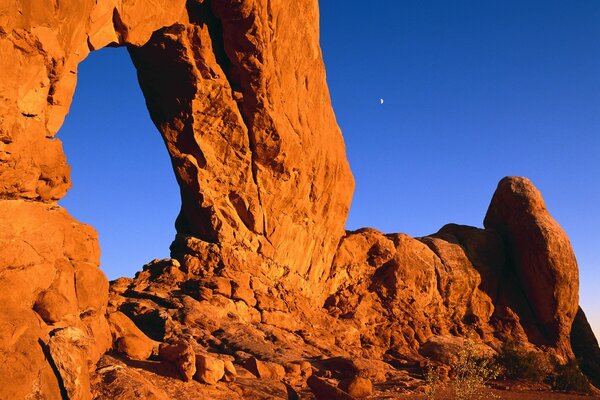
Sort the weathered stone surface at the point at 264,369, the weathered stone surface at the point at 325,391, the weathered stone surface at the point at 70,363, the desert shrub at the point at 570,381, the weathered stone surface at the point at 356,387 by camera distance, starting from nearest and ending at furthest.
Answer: the weathered stone surface at the point at 70,363, the weathered stone surface at the point at 325,391, the weathered stone surface at the point at 264,369, the weathered stone surface at the point at 356,387, the desert shrub at the point at 570,381

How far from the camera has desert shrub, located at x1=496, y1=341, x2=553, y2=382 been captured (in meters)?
21.1

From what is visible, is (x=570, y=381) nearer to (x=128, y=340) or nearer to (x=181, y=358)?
(x=181, y=358)

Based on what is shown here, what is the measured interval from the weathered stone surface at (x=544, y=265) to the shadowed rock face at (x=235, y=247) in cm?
10

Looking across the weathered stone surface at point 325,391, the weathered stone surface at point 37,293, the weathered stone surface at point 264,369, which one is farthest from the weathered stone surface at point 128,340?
the weathered stone surface at point 325,391

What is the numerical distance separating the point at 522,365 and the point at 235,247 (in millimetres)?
12232

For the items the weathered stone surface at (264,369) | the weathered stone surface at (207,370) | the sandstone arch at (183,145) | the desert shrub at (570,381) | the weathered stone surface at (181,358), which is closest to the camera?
the sandstone arch at (183,145)

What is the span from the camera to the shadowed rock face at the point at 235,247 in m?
8.04

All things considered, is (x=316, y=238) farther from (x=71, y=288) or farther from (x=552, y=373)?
(x=71, y=288)

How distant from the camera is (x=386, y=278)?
24.6 meters

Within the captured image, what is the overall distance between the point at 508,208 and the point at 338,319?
13.1 meters

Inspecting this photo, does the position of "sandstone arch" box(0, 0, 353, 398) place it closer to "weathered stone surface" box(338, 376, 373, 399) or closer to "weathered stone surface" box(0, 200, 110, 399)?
"weathered stone surface" box(0, 200, 110, 399)

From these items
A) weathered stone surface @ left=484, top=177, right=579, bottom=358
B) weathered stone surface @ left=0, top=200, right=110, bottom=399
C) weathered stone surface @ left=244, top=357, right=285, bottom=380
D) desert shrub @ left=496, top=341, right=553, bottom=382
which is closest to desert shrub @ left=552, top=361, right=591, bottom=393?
desert shrub @ left=496, top=341, right=553, bottom=382

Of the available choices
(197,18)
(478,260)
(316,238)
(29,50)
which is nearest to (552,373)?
(478,260)

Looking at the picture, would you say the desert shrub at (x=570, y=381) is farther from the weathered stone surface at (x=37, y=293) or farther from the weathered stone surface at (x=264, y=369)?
the weathered stone surface at (x=37, y=293)
